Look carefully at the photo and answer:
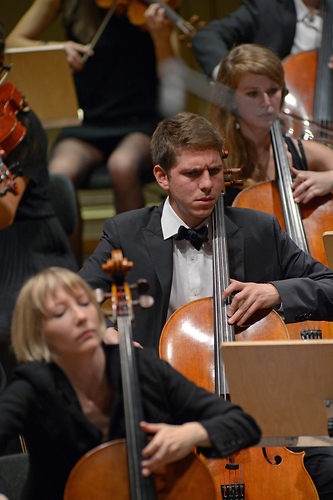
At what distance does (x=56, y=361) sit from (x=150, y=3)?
6.49ft

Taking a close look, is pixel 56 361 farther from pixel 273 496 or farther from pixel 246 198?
pixel 246 198

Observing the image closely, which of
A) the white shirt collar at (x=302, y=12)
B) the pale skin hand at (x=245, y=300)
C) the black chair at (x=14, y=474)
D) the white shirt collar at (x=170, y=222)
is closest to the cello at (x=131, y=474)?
the black chair at (x=14, y=474)

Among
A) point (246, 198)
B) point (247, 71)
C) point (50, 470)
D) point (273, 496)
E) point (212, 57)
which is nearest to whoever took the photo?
point (50, 470)

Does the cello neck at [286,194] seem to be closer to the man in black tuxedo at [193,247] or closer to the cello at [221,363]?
the man in black tuxedo at [193,247]

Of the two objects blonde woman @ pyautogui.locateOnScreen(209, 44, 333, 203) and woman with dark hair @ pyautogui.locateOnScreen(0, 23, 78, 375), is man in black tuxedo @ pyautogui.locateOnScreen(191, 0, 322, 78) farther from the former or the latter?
woman with dark hair @ pyautogui.locateOnScreen(0, 23, 78, 375)

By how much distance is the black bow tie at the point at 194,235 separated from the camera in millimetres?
1551

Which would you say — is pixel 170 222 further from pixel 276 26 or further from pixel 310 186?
pixel 276 26

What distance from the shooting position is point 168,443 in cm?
86

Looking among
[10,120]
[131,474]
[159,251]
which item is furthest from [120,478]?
[10,120]

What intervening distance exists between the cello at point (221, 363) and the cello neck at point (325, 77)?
1.08 m

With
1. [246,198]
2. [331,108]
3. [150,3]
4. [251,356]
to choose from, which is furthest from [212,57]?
[251,356]

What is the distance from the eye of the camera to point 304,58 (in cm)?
253

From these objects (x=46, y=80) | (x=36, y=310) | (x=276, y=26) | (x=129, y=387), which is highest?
(x=276, y=26)

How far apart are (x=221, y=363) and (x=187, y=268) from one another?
38 cm
